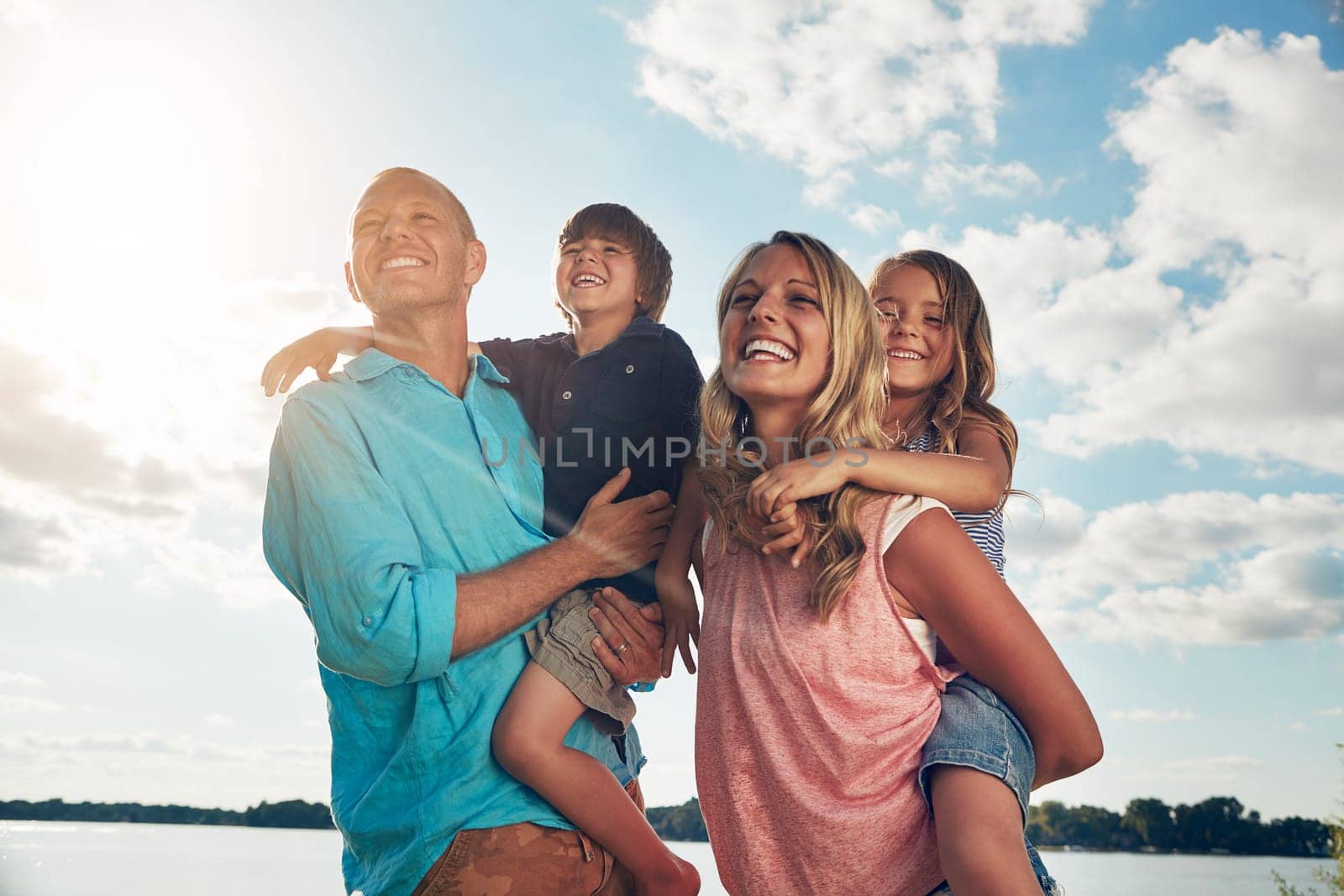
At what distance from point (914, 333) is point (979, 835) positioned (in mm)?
2117

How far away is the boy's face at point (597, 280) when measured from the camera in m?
4.29

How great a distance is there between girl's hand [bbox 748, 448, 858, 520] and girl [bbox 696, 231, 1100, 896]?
3 cm

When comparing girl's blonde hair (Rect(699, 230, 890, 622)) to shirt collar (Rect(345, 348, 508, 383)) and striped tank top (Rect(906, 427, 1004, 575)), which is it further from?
shirt collar (Rect(345, 348, 508, 383))

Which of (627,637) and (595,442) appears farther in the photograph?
(595,442)

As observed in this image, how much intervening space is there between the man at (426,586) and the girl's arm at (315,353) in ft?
0.70

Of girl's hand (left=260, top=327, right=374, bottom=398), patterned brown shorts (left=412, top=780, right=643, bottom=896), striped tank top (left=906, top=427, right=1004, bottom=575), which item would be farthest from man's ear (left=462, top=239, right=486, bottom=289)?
patterned brown shorts (left=412, top=780, right=643, bottom=896)

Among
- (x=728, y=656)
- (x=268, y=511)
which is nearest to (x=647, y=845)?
(x=728, y=656)

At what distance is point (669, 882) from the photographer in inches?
117

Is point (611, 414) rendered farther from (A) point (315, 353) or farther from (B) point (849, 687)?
(B) point (849, 687)

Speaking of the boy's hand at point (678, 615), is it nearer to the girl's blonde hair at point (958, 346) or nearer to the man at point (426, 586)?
the man at point (426, 586)

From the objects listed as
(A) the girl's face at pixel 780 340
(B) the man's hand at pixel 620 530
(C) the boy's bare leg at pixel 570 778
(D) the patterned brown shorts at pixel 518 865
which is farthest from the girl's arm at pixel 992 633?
(D) the patterned brown shorts at pixel 518 865

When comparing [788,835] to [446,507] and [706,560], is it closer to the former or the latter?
[706,560]

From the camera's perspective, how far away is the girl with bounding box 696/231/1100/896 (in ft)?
7.91

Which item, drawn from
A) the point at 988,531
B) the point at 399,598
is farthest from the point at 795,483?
the point at 399,598
